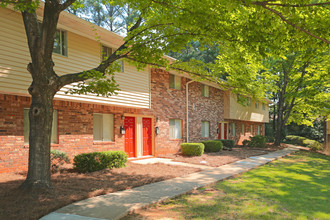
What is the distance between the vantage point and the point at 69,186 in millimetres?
7562

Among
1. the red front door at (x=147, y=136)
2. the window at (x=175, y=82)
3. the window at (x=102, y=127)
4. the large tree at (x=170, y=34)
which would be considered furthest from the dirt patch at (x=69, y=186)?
the window at (x=175, y=82)

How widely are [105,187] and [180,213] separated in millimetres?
2858

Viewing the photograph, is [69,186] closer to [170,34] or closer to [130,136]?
[170,34]

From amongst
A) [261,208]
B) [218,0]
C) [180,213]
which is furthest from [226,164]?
[218,0]

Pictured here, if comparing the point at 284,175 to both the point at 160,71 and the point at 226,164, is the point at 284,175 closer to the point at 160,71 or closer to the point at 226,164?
the point at 226,164

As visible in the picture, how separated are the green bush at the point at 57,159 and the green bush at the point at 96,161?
0.39m

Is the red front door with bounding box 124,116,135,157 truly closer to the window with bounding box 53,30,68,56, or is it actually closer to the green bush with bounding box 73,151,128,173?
the green bush with bounding box 73,151,128,173

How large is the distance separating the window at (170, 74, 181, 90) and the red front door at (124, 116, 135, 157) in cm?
412

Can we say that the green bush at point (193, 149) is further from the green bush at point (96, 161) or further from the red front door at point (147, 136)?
the green bush at point (96, 161)

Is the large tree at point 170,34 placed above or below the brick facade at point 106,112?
above

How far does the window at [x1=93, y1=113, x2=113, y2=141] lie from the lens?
12.3 meters

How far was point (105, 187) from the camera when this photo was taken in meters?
7.68

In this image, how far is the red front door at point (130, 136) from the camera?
46.1 feet

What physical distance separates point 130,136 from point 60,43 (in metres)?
6.12
